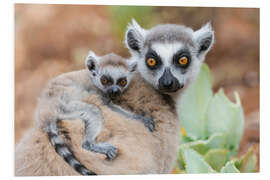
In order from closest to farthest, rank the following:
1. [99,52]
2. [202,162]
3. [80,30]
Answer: [202,162], [99,52], [80,30]

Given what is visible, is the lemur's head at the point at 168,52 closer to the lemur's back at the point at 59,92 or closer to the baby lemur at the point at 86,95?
the baby lemur at the point at 86,95

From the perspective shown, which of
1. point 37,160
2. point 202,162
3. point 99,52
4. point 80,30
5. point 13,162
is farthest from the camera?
point 80,30

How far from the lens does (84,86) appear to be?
3453mm

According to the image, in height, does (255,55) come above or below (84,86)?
above

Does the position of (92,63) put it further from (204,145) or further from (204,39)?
(204,145)

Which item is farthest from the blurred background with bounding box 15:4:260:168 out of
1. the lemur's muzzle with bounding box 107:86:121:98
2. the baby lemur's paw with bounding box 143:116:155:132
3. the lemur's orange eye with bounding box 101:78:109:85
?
the baby lemur's paw with bounding box 143:116:155:132

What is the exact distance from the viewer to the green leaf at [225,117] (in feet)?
13.6

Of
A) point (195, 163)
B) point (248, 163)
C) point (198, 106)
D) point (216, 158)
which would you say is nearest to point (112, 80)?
point (195, 163)

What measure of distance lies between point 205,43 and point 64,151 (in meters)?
1.55

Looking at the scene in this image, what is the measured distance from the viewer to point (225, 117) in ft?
13.6

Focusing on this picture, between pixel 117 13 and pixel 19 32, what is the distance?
3.11 ft

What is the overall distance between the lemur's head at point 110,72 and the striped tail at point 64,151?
56 centimetres
